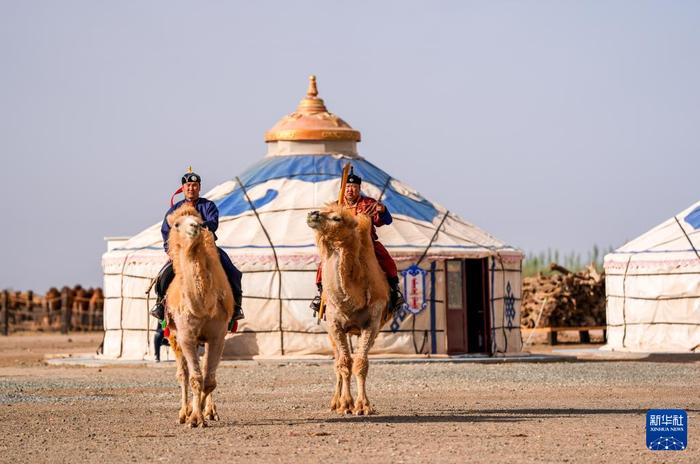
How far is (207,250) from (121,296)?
10918mm

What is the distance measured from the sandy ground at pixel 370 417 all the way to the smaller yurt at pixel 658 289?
2659 millimetres

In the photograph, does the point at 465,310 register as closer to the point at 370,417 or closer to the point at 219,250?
the point at 370,417

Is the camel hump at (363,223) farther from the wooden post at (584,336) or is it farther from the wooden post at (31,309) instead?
the wooden post at (31,309)

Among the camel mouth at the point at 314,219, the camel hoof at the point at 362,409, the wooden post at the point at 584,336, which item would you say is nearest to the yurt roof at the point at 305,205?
the wooden post at the point at 584,336

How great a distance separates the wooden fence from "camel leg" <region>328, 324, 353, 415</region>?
26335 mm

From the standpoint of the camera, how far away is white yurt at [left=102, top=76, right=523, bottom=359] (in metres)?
19.4

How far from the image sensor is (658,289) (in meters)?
21.5

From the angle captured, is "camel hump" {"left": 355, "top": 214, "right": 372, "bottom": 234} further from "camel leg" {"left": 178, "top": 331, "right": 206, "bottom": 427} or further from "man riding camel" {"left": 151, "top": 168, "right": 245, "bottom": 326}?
"camel leg" {"left": 178, "top": 331, "right": 206, "bottom": 427}

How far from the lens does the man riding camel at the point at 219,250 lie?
1053 centimetres

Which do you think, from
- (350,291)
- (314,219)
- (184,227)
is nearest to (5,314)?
(350,291)

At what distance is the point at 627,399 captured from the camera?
12672 mm

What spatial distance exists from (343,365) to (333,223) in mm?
1136

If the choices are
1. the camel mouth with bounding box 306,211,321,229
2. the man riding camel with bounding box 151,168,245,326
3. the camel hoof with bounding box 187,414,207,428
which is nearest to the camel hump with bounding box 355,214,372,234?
the camel mouth with bounding box 306,211,321,229

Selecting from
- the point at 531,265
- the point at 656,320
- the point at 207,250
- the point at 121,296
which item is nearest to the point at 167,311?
the point at 207,250
